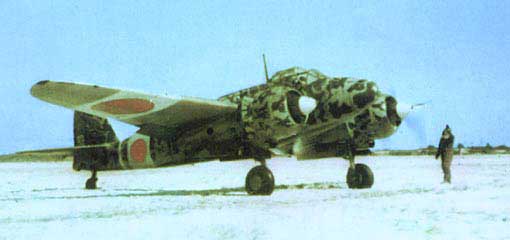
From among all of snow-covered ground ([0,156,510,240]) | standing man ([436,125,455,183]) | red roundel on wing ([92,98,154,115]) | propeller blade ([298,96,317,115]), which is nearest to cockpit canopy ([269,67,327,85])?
propeller blade ([298,96,317,115])

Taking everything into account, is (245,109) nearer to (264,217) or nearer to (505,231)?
(264,217)

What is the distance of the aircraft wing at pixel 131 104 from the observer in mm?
11914

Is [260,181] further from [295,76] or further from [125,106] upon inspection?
[125,106]

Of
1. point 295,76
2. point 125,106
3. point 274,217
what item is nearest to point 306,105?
point 295,76

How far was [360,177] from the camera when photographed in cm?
1559

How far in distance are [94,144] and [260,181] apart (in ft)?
21.8

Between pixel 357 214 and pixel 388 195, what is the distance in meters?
4.00

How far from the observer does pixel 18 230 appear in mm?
7898

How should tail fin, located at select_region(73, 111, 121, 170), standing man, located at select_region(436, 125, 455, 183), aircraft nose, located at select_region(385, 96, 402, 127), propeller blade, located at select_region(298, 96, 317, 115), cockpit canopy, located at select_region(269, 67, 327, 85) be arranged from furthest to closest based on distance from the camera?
standing man, located at select_region(436, 125, 455, 183) < tail fin, located at select_region(73, 111, 121, 170) < aircraft nose, located at select_region(385, 96, 402, 127) < cockpit canopy, located at select_region(269, 67, 327, 85) < propeller blade, located at select_region(298, 96, 317, 115)

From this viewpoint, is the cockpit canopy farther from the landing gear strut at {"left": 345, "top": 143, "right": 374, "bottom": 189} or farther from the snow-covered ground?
the snow-covered ground

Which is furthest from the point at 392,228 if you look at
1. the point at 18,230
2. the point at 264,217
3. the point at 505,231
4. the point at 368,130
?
the point at 368,130

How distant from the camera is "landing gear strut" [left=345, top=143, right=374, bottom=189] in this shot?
15453 millimetres

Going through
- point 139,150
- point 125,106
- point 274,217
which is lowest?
point 274,217

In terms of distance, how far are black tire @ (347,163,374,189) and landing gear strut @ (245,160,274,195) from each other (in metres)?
3.40
